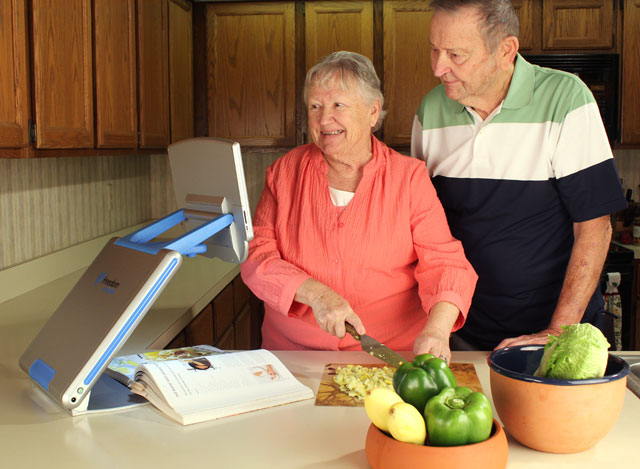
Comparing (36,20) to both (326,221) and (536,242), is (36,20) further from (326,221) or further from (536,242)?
(536,242)

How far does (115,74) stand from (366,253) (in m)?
1.39

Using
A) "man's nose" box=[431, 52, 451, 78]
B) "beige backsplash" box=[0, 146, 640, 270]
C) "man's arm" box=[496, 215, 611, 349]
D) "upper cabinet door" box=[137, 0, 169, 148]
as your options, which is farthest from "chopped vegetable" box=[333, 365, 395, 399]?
"upper cabinet door" box=[137, 0, 169, 148]

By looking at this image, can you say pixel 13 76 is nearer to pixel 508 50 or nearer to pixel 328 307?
pixel 328 307

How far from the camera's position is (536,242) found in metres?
1.89

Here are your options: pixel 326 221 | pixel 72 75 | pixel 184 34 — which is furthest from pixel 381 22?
pixel 326 221

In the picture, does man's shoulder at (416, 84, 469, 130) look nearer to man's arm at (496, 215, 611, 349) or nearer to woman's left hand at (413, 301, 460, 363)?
man's arm at (496, 215, 611, 349)

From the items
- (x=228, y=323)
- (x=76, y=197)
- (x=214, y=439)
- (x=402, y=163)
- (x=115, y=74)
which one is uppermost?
(x=115, y=74)

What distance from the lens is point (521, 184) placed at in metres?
1.85

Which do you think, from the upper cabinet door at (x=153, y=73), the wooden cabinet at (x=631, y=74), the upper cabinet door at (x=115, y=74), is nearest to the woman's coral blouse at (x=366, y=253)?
the upper cabinet door at (x=115, y=74)

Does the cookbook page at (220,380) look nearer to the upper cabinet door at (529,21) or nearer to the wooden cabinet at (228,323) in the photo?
the wooden cabinet at (228,323)

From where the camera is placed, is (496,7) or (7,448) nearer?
(7,448)

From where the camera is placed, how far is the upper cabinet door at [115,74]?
2.44 meters

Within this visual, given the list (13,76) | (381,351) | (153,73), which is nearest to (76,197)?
(153,73)

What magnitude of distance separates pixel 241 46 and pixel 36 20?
1857mm
